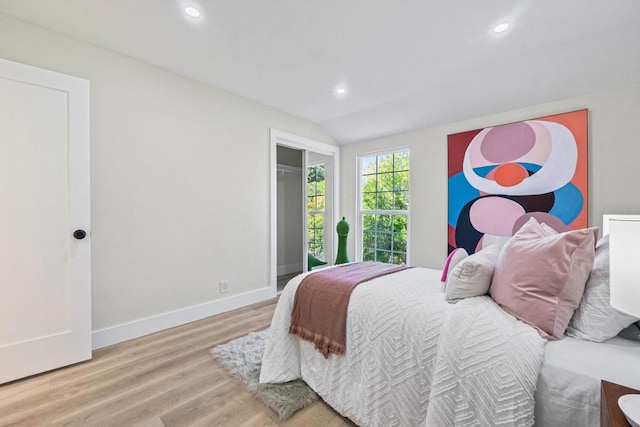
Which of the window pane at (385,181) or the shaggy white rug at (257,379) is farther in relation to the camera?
the window pane at (385,181)

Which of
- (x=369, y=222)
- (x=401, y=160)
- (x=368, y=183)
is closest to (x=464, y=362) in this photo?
(x=401, y=160)

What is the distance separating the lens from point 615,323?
1031 mm

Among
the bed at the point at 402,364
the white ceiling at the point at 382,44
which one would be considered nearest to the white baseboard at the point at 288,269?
the white ceiling at the point at 382,44

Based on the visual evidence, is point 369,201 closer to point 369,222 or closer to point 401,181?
point 369,222

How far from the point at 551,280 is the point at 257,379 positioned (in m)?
1.71

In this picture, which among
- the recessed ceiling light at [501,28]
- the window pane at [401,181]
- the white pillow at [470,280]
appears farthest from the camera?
the window pane at [401,181]

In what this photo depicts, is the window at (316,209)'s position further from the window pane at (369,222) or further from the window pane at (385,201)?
the window pane at (385,201)

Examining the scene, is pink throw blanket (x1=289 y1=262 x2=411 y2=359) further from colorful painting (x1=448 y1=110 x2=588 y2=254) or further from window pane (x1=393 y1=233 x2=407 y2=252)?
window pane (x1=393 y1=233 x2=407 y2=252)

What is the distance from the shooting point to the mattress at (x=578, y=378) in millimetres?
875

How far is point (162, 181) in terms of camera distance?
103 inches

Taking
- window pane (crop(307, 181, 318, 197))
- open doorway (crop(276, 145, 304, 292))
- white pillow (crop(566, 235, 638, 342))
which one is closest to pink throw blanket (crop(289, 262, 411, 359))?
white pillow (crop(566, 235, 638, 342))

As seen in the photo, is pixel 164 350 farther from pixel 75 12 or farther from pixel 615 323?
pixel 615 323

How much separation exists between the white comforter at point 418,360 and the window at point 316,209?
2704mm

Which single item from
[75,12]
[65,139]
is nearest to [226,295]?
[65,139]
